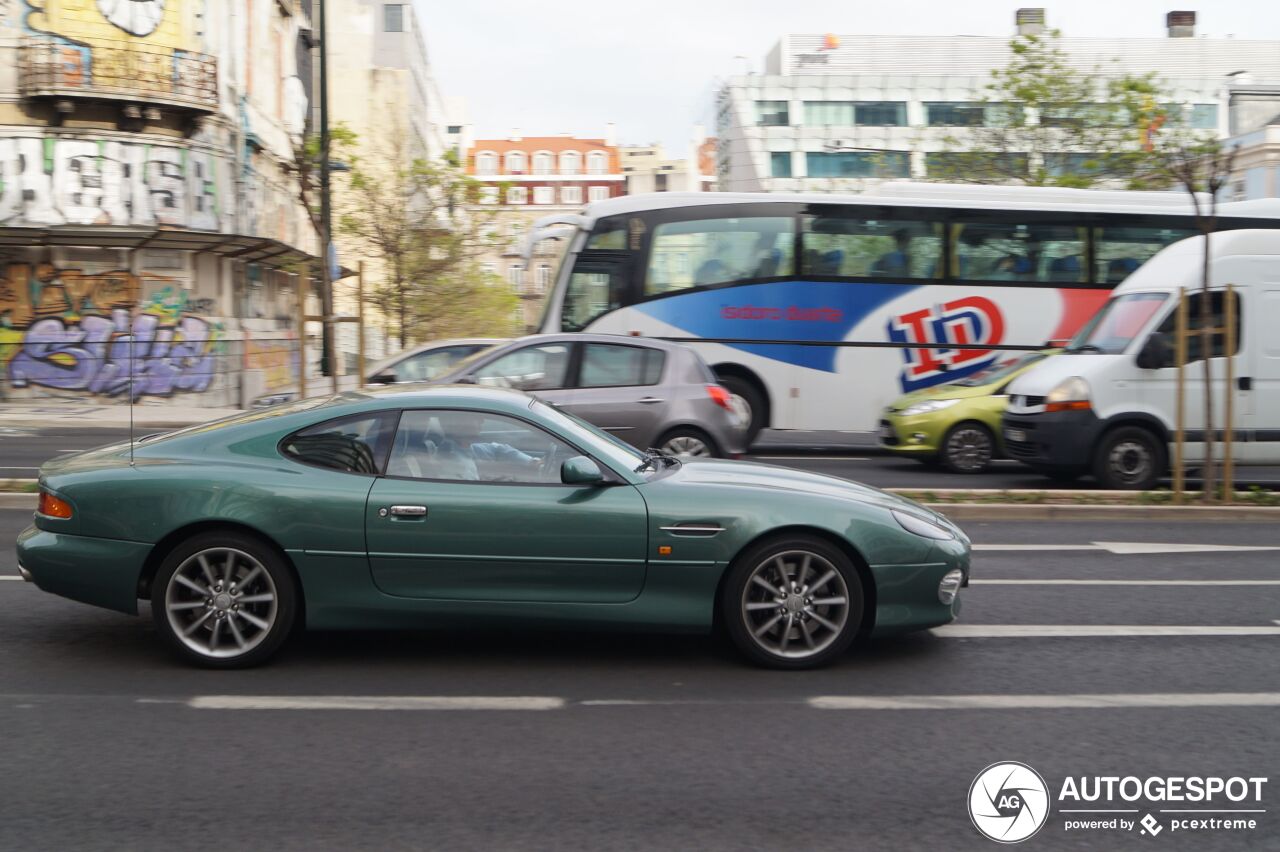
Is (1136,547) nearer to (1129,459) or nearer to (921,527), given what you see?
(1129,459)

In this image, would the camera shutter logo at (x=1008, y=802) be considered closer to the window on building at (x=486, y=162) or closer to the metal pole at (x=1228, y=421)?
the metal pole at (x=1228, y=421)

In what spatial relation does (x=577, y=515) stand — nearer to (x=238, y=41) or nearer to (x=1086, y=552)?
(x=1086, y=552)

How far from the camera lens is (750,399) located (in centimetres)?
1855

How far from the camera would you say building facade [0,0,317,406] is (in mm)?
27125

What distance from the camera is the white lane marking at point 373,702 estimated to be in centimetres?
543

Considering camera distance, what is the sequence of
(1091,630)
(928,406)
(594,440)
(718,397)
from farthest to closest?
(928,406), (718,397), (1091,630), (594,440)

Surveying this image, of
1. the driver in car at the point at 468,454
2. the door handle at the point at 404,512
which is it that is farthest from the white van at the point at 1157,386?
the door handle at the point at 404,512

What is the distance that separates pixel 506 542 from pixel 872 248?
13875 mm

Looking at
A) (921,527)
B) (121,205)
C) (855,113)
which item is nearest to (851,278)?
(921,527)

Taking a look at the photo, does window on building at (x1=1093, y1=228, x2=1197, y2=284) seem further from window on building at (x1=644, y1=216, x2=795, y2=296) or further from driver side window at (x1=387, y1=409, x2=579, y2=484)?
driver side window at (x1=387, y1=409, x2=579, y2=484)

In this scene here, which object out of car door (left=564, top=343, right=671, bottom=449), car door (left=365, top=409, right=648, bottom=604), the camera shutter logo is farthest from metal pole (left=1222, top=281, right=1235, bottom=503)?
the camera shutter logo

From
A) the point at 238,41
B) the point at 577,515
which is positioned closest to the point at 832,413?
the point at 577,515

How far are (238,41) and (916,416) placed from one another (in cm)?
2439

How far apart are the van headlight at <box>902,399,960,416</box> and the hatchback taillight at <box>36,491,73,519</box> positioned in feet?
38.5
